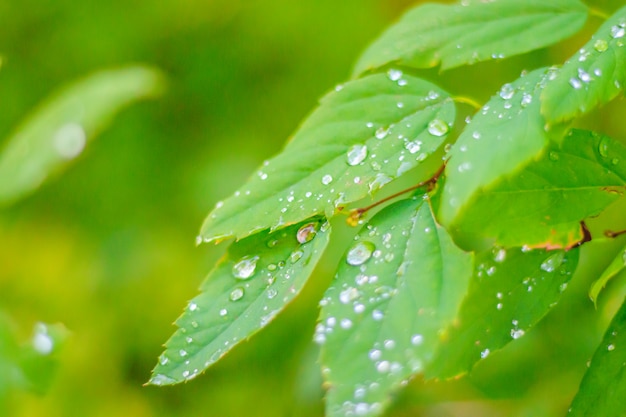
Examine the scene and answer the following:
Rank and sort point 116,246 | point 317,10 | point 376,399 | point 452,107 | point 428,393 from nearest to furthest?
point 376,399 → point 452,107 → point 428,393 → point 116,246 → point 317,10

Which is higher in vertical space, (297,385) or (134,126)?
(134,126)

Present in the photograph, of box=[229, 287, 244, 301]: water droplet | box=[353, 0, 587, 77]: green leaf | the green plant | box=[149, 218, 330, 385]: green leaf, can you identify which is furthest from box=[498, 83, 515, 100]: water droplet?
box=[229, 287, 244, 301]: water droplet

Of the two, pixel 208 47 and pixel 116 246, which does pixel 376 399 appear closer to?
pixel 116 246

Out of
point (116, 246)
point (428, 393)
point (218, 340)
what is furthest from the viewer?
point (116, 246)

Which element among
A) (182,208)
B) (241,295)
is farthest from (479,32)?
(182,208)

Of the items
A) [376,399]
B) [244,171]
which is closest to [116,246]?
[244,171]

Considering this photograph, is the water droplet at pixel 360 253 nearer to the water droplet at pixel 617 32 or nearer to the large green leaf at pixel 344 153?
the large green leaf at pixel 344 153
